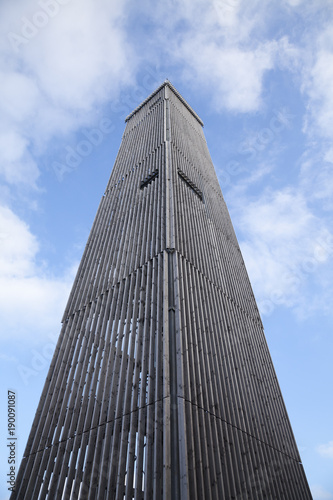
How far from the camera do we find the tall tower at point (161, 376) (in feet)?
32.3

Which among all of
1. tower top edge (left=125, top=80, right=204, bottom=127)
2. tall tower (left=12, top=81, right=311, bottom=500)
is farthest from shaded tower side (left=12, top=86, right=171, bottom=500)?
tower top edge (left=125, top=80, right=204, bottom=127)

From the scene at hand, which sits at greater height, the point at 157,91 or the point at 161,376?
the point at 157,91

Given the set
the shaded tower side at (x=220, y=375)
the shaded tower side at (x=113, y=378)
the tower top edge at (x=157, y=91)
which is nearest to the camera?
the shaded tower side at (x=113, y=378)

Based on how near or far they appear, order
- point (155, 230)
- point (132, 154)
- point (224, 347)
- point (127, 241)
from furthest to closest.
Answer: point (132, 154) → point (127, 241) → point (155, 230) → point (224, 347)

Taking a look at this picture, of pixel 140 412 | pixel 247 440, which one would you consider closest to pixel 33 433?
pixel 140 412

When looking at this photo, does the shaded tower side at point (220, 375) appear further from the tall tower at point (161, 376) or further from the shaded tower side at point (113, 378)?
the shaded tower side at point (113, 378)

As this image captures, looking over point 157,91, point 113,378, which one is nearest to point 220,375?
point 113,378

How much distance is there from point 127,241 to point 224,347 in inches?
289

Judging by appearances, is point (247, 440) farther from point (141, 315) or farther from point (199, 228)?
point (199, 228)

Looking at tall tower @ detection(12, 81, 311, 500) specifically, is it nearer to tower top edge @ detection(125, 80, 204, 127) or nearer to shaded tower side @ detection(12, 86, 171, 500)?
shaded tower side @ detection(12, 86, 171, 500)

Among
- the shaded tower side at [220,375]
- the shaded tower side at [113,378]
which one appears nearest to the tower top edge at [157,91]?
the shaded tower side at [220,375]

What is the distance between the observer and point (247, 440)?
1247cm

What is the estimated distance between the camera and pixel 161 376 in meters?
10.8

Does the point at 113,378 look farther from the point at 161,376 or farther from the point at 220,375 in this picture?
the point at 220,375
